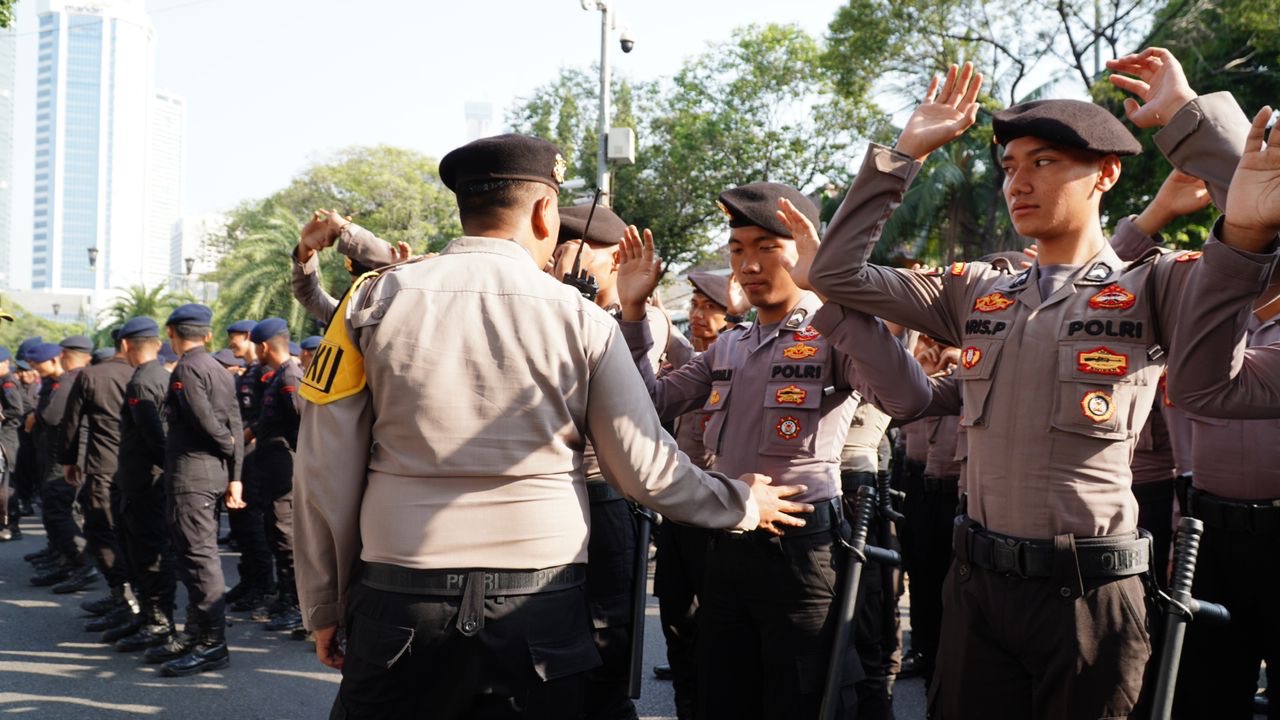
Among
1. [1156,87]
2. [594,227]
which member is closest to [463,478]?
[1156,87]

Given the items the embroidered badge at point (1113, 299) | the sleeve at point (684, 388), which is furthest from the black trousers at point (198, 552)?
the embroidered badge at point (1113, 299)

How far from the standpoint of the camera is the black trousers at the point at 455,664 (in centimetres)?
249

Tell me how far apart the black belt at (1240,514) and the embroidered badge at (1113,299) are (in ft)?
5.27

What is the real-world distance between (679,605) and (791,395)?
144 cm

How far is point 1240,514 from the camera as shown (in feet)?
12.2

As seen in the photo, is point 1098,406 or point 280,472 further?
point 280,472

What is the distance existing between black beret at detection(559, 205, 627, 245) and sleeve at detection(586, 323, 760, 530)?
204 centimetres

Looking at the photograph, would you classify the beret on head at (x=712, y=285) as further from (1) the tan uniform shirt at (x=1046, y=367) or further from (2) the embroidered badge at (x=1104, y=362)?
→ (2) the embroidered badge at (x=1104, y=362)

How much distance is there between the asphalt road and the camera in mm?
5609

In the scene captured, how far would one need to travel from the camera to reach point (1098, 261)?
9.07 feet

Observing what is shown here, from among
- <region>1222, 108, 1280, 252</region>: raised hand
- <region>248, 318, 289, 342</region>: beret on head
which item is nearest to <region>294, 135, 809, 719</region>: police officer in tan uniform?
<region>1222, 108, 1280, 252</region>: raised hand

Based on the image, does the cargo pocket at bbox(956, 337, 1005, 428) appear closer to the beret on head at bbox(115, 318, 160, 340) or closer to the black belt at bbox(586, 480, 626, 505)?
the black belt at bbox(586, 480, 626, 505)

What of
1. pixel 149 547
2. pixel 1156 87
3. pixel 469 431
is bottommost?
pixel 149 547

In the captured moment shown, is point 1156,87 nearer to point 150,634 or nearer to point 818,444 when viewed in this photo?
point 818,444
